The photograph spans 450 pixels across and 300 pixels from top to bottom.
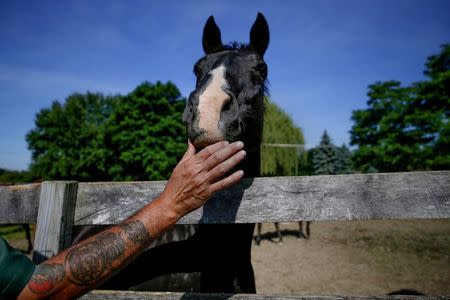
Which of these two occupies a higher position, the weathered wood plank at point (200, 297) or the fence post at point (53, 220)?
the fence post at point (53, 220)

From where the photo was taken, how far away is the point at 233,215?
154 cm

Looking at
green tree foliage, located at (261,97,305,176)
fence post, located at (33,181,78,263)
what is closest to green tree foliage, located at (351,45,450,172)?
green tree foliage, located at (261,97,305,176)

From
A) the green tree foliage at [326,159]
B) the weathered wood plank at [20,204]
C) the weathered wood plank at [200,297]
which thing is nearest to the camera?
the weathered wood plank at [200,297]

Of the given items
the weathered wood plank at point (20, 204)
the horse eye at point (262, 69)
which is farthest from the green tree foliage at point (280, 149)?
the weathered wood plank at point (20, 204)

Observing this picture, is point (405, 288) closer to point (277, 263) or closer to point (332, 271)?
point (332, 271)

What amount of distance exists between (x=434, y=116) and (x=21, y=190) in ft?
115

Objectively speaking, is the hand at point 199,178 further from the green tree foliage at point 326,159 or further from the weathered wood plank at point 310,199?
the green tree foliage at point 326,159

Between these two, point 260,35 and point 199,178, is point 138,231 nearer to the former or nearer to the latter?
point 199,178

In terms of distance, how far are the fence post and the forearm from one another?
633mm

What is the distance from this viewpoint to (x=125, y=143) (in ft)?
89.8

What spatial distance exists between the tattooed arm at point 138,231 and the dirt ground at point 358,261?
4560mm

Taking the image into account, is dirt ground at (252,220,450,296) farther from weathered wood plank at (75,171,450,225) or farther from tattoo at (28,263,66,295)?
tattoo at (28,263,66,295)

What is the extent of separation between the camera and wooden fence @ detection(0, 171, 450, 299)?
140cm

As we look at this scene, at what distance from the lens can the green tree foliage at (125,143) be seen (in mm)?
26359
